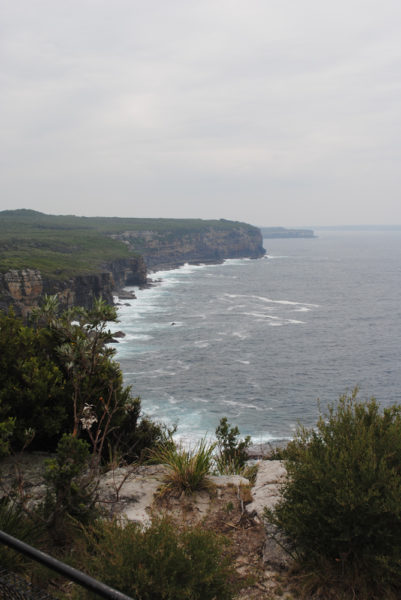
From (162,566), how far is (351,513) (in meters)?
2.48

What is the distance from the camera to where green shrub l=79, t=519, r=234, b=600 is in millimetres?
4707

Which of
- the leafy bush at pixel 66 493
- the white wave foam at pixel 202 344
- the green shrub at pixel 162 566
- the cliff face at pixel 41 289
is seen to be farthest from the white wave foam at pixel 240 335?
the green shrub at pixel 162 566

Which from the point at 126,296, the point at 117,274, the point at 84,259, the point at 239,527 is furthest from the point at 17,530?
the point at 117,274

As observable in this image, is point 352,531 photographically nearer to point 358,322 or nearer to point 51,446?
point 51,446

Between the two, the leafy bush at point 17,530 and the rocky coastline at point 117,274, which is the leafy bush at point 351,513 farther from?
the rocky coastline at point 117,274

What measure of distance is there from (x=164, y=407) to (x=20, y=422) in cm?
2892

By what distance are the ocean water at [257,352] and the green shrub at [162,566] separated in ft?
55.3

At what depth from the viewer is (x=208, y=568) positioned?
5043 millimetres

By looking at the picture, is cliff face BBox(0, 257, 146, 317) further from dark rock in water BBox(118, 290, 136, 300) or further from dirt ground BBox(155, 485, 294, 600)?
dirt ground BBox(155, 485, 294, 600)

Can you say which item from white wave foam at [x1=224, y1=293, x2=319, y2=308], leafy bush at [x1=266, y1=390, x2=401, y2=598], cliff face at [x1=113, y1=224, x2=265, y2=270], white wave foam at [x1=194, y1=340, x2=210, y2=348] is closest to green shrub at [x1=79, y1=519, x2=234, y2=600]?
leafy bush at [x1=266, y1=390, x2=401, y2=598]

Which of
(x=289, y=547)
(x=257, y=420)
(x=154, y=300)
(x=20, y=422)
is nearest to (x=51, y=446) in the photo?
(x=20, y=422)

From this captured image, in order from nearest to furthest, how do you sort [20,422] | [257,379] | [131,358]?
[20,422] < [257,379] < [131,358]

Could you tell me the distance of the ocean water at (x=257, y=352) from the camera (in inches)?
1468

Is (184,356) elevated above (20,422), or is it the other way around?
(20,422)
